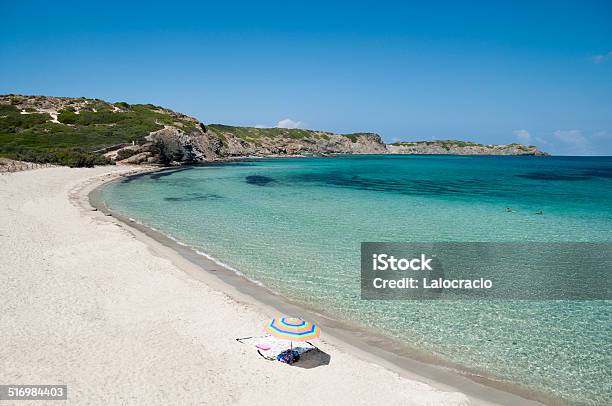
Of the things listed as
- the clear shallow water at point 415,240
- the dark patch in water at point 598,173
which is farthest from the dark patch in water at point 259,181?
the dark patch in water at point 598,173

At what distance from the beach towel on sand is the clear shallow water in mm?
2716

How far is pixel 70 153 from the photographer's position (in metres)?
59.5

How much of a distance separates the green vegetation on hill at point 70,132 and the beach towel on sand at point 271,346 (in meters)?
54.9

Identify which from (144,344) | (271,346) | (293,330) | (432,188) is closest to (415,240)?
(271,346)

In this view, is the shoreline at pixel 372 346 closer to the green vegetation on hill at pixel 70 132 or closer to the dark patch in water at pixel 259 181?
the dark patch in water at pixel 259 181

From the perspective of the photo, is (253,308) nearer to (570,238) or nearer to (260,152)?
(570,238)

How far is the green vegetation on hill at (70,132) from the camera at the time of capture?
5794 centimetres

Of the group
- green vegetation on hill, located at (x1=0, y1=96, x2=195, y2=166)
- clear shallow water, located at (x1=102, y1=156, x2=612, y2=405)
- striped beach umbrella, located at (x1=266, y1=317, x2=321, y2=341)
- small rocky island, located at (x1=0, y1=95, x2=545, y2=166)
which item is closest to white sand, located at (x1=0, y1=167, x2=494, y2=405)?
striped beach umbrella, located at (x1=266, y1=317, x2=321, y2=341)

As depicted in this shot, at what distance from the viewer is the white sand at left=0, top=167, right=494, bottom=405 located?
26.1 ft

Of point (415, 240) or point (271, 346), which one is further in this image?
point (415, 240)

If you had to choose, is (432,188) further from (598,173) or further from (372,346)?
(598,173)

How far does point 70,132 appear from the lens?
74125 mm

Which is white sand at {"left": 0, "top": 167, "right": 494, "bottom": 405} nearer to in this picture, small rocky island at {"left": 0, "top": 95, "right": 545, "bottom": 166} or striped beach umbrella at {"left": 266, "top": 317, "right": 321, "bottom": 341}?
striped beach umbrella at {"left": 266, "top": 317, "right": 321, "bottom": 341}

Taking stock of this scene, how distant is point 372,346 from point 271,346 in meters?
2.72
